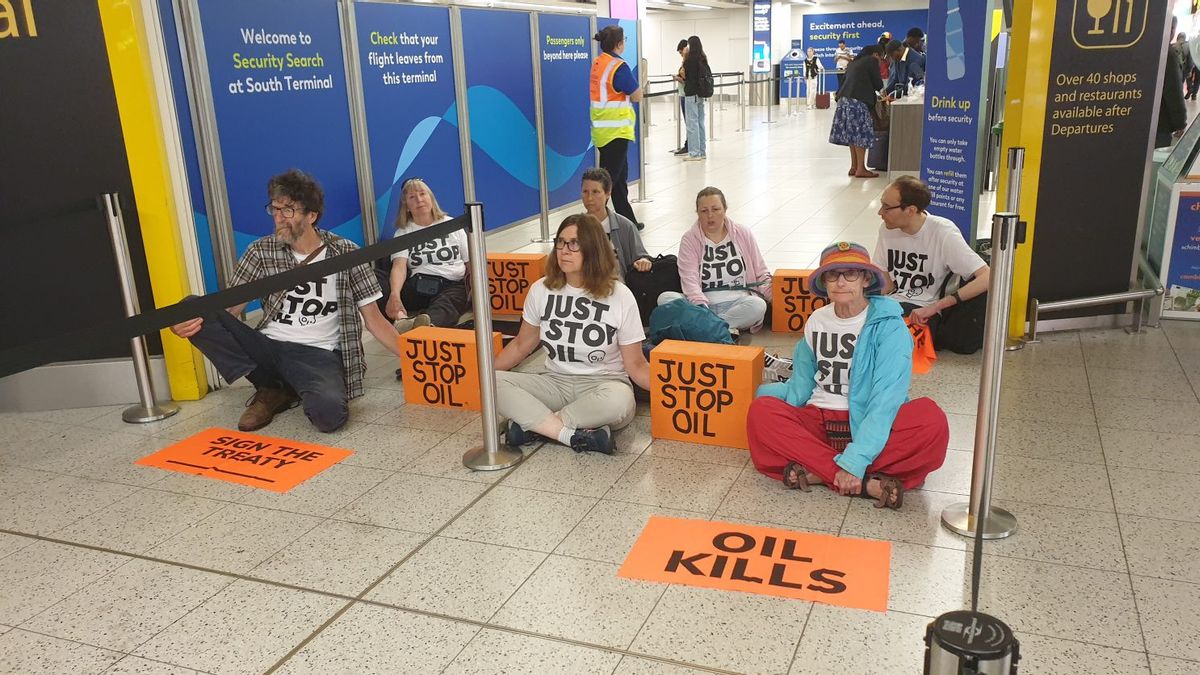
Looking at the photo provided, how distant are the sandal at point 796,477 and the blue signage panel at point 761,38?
24394 millimetres

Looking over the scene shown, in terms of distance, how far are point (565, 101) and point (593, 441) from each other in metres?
5.79

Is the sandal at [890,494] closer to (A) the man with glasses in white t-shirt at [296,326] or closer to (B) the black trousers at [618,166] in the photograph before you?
(A) the man with glasses in white t-shirt at [296,326]

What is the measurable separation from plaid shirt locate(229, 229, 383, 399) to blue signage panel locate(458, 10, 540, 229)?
10.2 feet

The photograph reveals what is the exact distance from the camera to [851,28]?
3031cm

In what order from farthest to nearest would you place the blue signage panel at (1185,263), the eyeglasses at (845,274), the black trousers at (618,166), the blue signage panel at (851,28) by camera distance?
the blue signage panel at (851,28), the black trousers at (618,166), the blue signage panel at (1185,263), the eyeglasses at (845,274)

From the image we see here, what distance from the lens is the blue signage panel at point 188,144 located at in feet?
15.4

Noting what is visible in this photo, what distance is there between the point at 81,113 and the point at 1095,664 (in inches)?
177

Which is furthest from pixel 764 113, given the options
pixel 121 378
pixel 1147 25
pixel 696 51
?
pixel 121 378

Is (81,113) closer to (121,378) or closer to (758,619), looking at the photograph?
(121,378)

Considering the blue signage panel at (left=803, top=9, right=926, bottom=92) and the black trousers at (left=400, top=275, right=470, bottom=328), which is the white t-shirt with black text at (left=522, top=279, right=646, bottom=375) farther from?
the blue signage panel at (left=803, top=9, right=926, bottom=92)

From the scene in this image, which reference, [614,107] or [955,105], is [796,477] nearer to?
[955,105]

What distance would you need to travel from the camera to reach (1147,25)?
483 centimetres

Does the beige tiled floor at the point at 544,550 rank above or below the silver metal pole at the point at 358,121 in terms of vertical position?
below

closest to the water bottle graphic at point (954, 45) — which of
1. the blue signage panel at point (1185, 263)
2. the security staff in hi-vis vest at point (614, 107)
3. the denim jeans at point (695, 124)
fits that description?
the blue signage panel at point (1185, 263)
